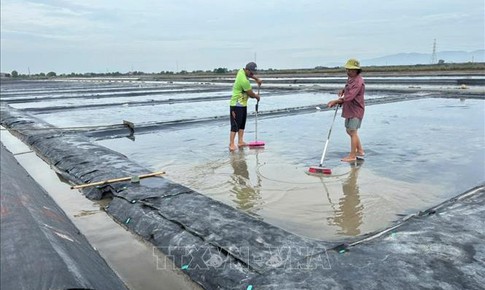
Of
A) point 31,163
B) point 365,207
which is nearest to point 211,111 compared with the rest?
point 31,163

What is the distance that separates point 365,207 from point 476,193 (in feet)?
3.67

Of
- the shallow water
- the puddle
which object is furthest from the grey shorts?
the puddle

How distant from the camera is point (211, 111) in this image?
13398 mm

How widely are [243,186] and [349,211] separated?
4.82 feet

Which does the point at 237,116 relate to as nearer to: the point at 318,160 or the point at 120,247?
the point at 318,160

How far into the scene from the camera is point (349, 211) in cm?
412

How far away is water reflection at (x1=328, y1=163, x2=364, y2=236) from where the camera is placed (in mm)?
3693

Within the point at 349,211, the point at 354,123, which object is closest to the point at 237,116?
the point at 354,123

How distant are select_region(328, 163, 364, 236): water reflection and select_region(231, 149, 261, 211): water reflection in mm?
938

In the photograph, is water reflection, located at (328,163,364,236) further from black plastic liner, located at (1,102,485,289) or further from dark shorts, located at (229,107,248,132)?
dark shorts, located at (229,107,248,132)

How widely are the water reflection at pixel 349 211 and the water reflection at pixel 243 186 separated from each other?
0.94 metres

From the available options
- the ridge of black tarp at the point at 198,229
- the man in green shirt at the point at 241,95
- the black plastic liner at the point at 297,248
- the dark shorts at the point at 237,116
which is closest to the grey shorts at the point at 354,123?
the man in green shirt at the point at 241,95

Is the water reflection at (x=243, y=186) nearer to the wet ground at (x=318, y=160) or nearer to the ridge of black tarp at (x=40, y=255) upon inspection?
the wet ground at (x=318, y=160)

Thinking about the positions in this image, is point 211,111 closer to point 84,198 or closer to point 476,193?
point 84,198
